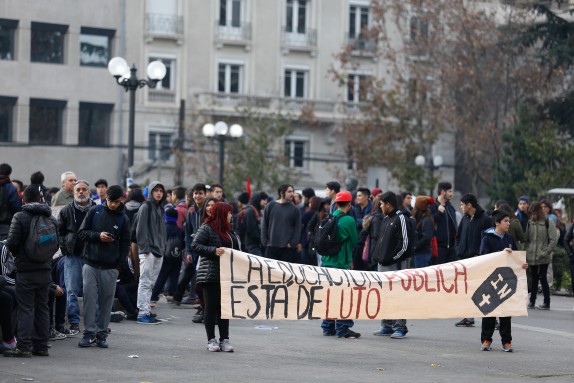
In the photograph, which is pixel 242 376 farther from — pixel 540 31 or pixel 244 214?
pixel 540 31

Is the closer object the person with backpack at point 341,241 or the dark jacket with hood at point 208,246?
the dark jacket with hood at point 208,246

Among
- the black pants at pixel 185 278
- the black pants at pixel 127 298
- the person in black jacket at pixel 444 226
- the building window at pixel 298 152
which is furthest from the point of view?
the building window at pixel 298 152

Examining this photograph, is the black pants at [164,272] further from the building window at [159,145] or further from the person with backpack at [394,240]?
the building window at [159,145]

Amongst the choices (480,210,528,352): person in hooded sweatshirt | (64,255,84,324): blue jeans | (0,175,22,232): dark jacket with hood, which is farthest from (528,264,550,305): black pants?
(0,175,22,232): dark jacket with hood

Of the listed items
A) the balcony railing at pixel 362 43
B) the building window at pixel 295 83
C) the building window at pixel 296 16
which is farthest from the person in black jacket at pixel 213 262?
the balcony railing at pixel 362 43

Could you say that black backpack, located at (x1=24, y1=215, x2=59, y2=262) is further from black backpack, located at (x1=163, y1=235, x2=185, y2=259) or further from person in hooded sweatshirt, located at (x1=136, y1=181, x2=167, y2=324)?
black backpack, located at (x1=163, y1=235, x2=185, y2=259)

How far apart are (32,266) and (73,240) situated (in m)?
1.90

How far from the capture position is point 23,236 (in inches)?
533

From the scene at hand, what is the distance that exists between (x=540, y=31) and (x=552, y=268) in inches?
645

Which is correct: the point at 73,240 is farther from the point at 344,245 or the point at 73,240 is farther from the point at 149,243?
the point at 344,245

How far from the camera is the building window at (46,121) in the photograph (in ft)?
172

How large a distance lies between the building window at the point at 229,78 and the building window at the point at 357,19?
5697 mm

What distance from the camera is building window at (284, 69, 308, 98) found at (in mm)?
56969

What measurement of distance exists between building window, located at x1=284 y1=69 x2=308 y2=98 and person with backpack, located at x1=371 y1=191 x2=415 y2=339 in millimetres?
40264
